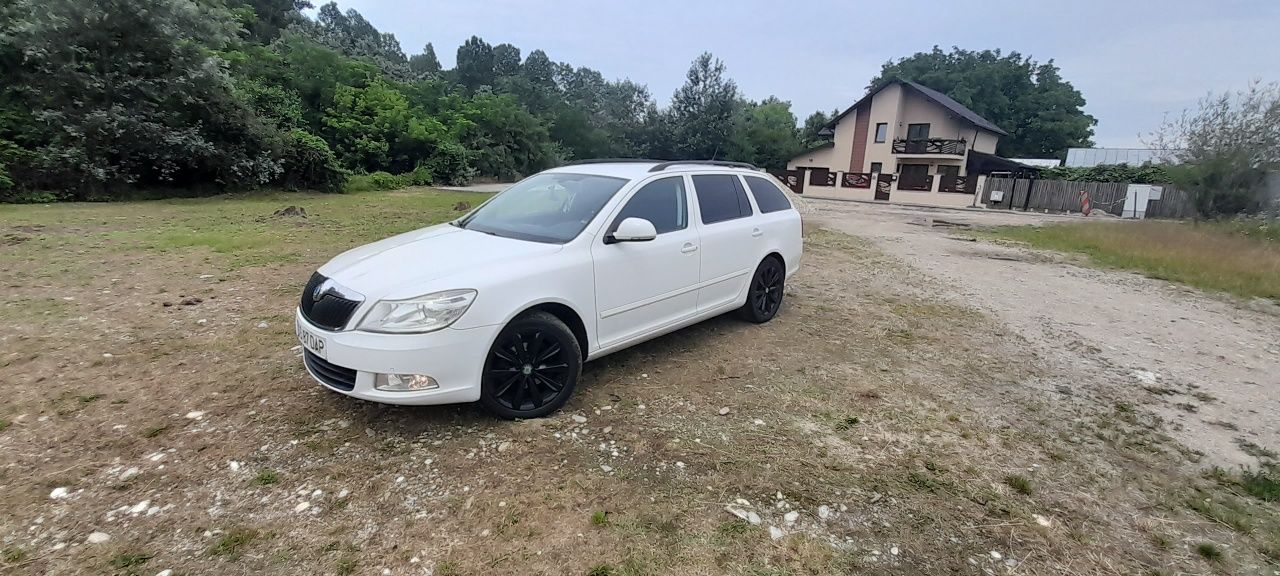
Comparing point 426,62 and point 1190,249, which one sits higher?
point 426,62

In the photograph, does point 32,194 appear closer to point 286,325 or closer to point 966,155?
point 286,325

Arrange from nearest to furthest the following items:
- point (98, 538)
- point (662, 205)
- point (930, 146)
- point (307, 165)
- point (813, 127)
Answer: point (98, 538)
point (662, 205)
point (307, 165)
point (930, 146)
point (813, 127)

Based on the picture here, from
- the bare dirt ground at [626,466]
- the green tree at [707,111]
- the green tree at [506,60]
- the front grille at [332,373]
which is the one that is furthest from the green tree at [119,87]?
the green tree at [506,60]

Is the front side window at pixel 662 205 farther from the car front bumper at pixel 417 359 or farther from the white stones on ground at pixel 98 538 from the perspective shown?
the white stones on ground at pixel 98 538

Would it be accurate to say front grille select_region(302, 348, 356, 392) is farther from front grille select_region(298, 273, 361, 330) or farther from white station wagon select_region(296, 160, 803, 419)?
front grille select_region(298, 273, 361, 330)

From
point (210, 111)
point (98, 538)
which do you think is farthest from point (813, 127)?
point (98, 538)

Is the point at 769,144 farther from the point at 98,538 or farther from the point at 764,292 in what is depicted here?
the point at 98,538

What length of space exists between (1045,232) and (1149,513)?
15.7 m

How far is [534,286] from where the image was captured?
336cm

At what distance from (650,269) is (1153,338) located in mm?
5339

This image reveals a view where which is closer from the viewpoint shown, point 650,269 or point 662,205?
point 650,269

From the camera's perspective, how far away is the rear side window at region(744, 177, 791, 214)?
551 cm

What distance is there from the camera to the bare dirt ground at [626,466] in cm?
243

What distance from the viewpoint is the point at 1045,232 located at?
15.8 metres
